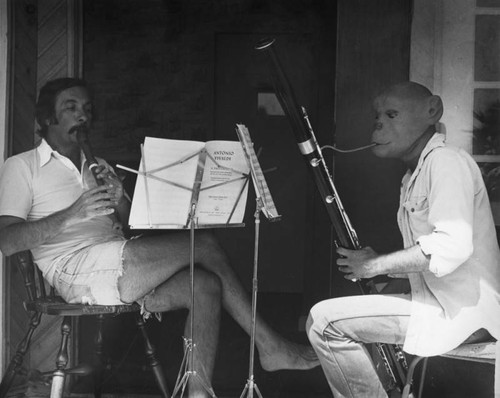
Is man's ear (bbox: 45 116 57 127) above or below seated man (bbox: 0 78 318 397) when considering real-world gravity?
above

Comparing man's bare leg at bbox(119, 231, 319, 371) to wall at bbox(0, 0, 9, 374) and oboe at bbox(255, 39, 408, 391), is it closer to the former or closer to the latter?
oboe at bbox(255, 39, 408, 391)

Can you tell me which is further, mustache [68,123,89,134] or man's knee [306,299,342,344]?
mustache [68,123,89,134]

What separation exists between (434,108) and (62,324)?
1769mm

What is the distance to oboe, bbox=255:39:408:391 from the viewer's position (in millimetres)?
3062

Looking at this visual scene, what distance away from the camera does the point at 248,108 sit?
5629 millimetres

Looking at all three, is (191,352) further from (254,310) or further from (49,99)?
(49,99)

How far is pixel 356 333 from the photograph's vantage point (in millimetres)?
2916

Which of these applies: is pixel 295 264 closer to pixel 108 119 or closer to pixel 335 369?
pixel 108 119

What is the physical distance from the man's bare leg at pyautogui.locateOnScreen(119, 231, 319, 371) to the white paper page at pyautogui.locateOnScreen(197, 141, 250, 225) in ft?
1.05

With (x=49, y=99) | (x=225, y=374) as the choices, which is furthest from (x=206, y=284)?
(x=49, y=99)

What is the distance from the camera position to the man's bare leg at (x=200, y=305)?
3.39 metres

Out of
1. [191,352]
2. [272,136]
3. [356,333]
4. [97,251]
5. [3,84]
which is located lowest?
[191,352]

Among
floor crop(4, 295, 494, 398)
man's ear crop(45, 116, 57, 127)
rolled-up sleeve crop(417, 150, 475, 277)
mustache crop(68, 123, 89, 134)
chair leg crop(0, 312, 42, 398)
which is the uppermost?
man's ear crop(45, 116, 57, 127)

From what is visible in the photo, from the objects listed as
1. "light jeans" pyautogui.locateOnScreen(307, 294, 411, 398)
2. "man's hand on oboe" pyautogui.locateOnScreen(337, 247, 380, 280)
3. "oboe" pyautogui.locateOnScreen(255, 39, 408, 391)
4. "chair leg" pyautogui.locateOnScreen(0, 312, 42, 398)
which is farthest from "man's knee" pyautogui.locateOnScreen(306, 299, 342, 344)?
"chair leg" pyautogui.locateOnScreen(0, 312, 42, 398)
